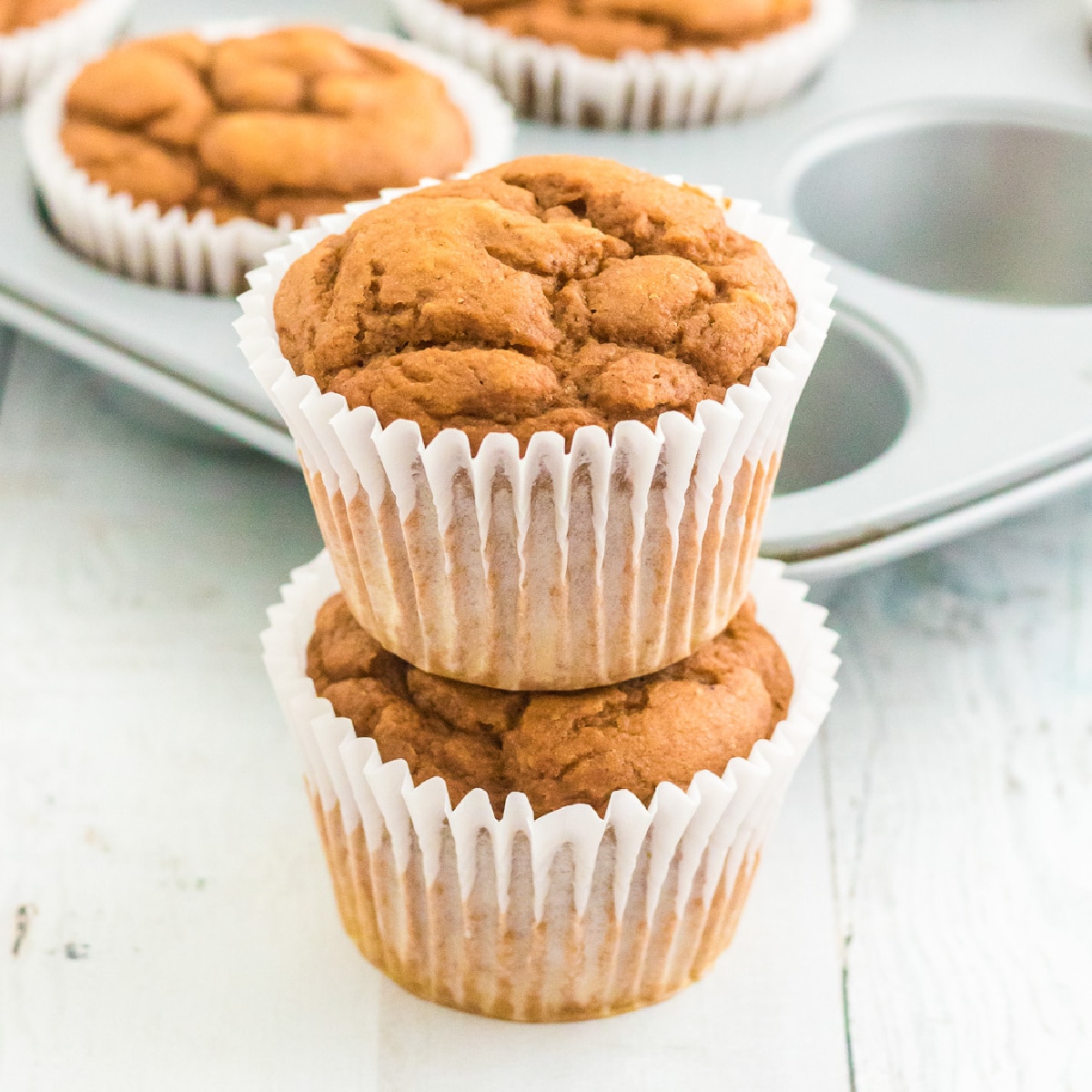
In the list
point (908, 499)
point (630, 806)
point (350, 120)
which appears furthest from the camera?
point (350, 120)

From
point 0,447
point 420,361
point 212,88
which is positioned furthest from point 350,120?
point 420,361

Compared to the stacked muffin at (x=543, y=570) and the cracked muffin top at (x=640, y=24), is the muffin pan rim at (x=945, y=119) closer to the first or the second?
the cracked muffin top at (x=640, y=24)

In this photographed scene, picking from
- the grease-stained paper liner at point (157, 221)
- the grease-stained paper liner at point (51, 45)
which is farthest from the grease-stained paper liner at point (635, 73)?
the grease-stained paper liner at point (51, 45)

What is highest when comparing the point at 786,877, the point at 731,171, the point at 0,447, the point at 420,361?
the point at 420,361

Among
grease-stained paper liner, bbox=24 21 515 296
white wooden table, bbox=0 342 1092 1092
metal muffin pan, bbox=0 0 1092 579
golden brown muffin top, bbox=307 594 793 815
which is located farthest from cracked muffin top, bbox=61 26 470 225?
golden brown muffin top, bbox=307 594 793 815

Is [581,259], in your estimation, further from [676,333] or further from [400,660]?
[400,660]

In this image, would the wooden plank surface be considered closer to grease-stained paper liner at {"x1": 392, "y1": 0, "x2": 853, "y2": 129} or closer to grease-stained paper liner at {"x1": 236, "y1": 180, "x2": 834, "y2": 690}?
grease-stained paper liner at {"x1": 236, "y1": 180, "x2": 834, "y2": 690}

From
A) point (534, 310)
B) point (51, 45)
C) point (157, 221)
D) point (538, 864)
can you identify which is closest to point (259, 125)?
point (157, 221)
